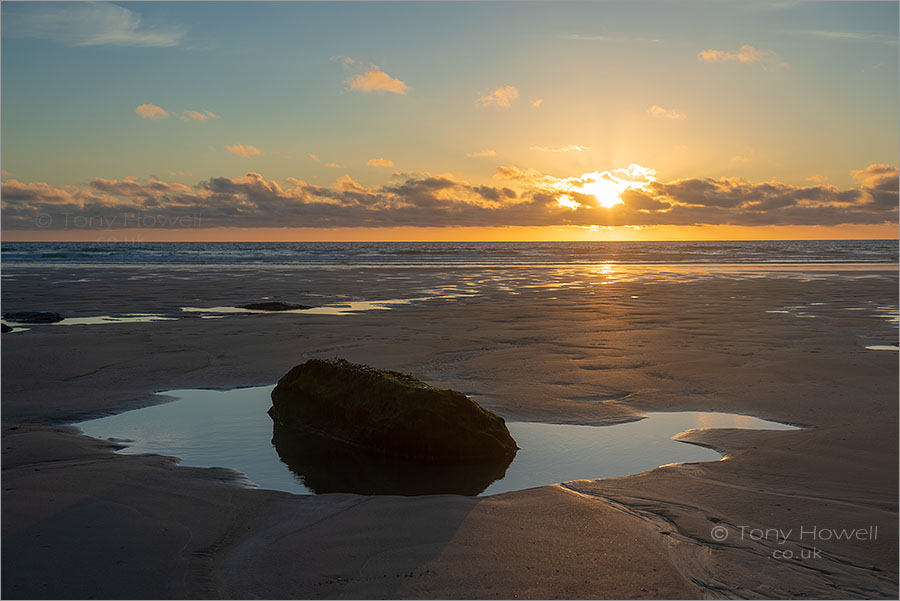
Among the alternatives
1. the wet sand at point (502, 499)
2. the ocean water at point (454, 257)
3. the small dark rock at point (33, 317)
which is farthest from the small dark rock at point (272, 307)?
the ocean water at point (454, 257)

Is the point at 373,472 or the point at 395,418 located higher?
the point at 395,418

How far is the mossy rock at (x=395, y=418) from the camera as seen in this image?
231 inches

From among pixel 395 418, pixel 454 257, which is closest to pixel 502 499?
pixel 395 418

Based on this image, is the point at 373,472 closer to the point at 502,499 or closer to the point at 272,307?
the point at 502,499

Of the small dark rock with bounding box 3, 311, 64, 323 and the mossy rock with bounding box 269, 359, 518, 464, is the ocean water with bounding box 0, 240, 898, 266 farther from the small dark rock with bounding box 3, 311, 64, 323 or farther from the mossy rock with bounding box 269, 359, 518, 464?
the mossy rock with bounding box 269, 359, 518, 464

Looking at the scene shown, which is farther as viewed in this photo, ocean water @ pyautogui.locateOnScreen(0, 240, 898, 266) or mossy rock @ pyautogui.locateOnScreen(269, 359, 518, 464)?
ocean water @ pyautogui.locateOnScreen(0, 240, 898, 266)

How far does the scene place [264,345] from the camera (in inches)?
467

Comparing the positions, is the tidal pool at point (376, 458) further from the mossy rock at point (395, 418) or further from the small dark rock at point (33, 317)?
the small dark rock at point (33, 317)

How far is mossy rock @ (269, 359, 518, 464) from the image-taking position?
231 inches
